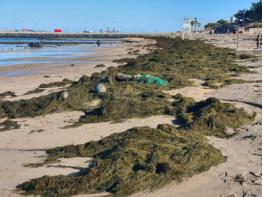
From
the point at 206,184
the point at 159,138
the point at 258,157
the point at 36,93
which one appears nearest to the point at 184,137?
the point at 159,138

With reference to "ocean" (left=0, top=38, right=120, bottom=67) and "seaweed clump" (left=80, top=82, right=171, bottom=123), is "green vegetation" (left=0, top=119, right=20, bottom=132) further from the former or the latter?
"ocean" (left=0, top=38, right=120, bottom=67)

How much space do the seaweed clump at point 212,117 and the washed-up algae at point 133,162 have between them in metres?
0.65

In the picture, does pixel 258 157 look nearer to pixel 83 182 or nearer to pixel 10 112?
pixel 83 182

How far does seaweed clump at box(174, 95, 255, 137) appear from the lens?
8570 mm

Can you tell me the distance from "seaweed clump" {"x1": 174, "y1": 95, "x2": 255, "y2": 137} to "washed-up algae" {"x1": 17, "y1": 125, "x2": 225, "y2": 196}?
25.6 inches

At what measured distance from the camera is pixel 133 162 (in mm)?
6555

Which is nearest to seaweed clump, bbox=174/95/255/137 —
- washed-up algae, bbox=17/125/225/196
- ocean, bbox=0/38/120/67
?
washed-up algae, bbox=17/125/225/196

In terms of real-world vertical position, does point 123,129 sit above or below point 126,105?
below

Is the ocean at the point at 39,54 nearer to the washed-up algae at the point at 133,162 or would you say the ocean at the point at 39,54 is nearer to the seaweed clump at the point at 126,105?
the seaweed clump at the point at 126,105

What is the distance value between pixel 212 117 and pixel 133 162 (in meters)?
2.78

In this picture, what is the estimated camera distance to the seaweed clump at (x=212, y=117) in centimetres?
857

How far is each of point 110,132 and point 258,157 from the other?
310cm

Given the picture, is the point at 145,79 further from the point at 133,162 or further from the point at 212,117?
the point at 133,162

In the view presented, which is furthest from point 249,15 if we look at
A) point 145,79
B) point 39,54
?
point 145,79
